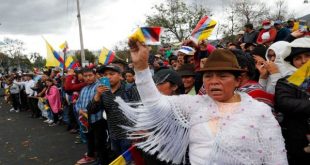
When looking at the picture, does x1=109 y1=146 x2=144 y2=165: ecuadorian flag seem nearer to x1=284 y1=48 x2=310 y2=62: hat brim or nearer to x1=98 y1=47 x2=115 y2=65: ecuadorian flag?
x1=284 y1=48 x2=310 y2=62: hat brim

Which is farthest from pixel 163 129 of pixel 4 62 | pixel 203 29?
pixel 4 62

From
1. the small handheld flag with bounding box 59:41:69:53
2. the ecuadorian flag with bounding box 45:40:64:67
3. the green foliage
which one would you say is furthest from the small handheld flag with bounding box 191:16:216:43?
the green foliage

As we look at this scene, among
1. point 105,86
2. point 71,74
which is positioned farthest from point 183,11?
point 105,86

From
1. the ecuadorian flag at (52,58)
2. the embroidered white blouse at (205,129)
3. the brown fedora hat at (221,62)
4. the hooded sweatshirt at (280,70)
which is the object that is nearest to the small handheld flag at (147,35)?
the embroidered white blouse at (205,129)

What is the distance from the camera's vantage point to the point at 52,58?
23.7ft

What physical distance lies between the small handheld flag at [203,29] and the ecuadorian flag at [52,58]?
3.57 metres

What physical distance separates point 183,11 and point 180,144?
3474 centimetres

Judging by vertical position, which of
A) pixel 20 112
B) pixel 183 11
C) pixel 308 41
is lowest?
pixel 20 112

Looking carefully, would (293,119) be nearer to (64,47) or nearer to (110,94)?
(110,94)

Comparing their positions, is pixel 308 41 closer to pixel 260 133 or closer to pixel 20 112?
pixel 260 133

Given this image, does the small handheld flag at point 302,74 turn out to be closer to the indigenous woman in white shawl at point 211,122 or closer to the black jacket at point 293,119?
the black jacket at point 293,119

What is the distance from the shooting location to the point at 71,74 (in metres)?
7.02

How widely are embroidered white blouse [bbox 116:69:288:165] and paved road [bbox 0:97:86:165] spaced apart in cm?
433

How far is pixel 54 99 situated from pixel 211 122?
30.0 ft
